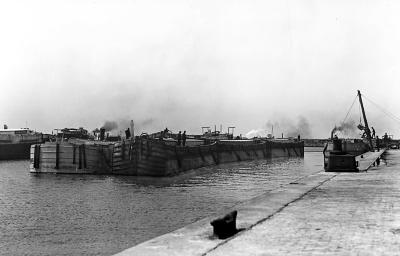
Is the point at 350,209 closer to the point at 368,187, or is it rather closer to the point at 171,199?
the point at 368,187

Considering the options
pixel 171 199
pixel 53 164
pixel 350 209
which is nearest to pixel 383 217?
pixel 350 209

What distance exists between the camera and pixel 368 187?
17391mm

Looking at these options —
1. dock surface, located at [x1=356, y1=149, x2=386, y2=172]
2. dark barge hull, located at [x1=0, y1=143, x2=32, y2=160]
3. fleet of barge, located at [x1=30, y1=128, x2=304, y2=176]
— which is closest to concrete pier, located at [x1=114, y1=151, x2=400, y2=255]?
dock surface, located at [x1=356, y1=149, x2=386, y2=172]

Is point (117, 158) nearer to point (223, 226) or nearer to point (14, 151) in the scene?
point (223, 226)

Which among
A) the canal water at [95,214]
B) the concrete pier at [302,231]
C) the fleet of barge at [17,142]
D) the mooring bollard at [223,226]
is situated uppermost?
the fleet of barge at [17,142]

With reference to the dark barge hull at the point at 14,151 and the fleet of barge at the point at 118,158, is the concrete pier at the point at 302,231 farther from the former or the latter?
the dark barge hull at the point at 14,151

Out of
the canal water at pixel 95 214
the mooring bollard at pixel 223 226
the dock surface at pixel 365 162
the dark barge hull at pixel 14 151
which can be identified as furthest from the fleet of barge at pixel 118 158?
the dark barge hull at pixel 14 151

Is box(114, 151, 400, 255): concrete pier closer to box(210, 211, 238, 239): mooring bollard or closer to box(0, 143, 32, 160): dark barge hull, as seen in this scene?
box(210, 211, 238, 239): mooring bollard

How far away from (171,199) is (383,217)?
1319 centimetres

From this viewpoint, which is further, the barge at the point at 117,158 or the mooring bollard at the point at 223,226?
the barge at the point at 117,158

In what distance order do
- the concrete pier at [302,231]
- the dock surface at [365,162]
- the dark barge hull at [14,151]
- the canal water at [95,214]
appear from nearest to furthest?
the concrete pier at [302,231] → the canal water at [95,214] → the dock surface at [365,162] → the dark barge hull at [14,151]

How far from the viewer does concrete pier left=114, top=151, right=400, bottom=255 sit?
7.26m

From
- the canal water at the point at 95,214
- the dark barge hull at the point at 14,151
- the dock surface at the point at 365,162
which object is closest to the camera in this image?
the canal water at the point at 95,214

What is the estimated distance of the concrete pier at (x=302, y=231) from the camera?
726 centimetres
